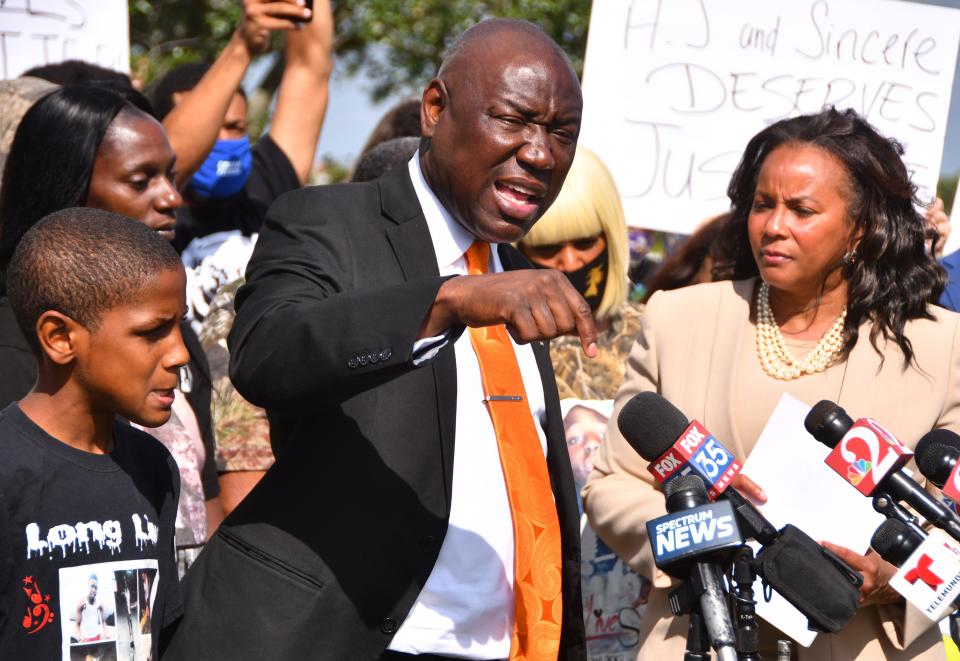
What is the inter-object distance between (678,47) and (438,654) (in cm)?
343

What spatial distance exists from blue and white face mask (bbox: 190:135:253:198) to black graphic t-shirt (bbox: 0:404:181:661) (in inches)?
109

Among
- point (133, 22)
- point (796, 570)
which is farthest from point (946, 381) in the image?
point (133, 22)

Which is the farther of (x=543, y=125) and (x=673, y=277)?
(x=673, y=277)

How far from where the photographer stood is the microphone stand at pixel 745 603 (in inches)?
94.0

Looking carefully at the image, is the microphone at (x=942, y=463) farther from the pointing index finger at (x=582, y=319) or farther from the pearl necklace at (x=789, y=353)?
the pointing index finger at (x=582, y=319)

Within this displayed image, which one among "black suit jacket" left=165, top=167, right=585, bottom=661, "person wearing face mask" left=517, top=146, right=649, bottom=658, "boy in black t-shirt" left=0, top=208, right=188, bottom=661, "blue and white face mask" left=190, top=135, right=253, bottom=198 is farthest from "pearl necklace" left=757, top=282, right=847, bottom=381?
"blue and white face mask" left=190, top=135, right=253, bottom=198

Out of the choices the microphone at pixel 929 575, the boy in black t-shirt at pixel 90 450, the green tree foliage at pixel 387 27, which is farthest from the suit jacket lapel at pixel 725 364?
the green tree foliage at pixel 387 27

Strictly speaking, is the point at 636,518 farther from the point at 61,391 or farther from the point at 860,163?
the point at 61,391

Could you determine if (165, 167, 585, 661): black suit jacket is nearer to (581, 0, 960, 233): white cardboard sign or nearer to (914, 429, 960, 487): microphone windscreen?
(914, 429, 960, 487): microphone windscreen

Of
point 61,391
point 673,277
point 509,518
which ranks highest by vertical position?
point 61,391

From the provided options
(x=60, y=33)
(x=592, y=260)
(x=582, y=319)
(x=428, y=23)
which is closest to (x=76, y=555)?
(x=582, y=319)

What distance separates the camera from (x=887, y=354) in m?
→ 3.62

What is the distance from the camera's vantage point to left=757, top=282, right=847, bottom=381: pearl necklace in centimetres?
363

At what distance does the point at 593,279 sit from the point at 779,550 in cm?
224
